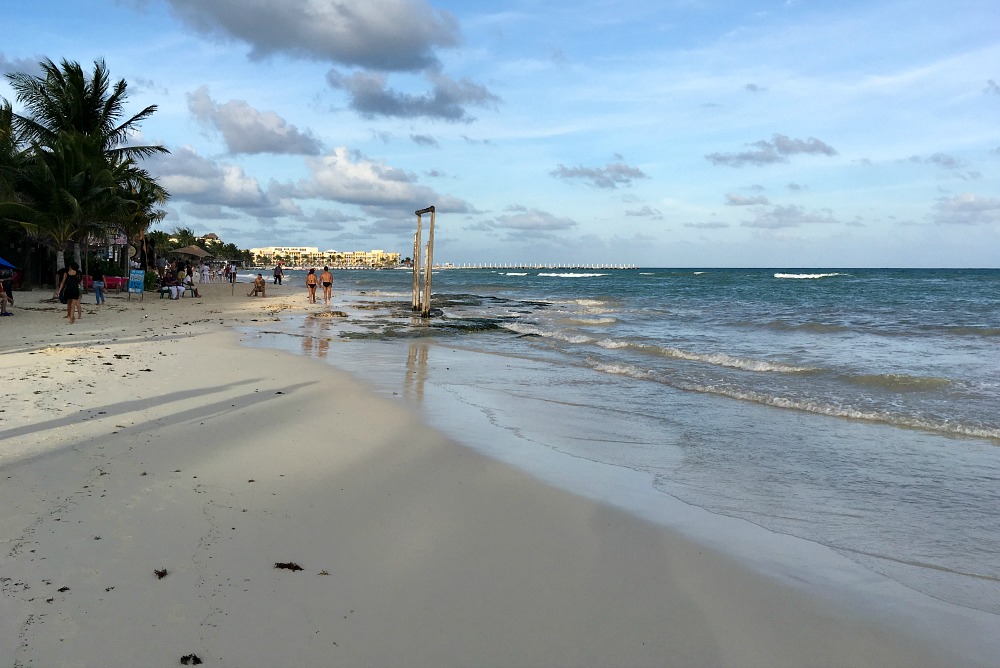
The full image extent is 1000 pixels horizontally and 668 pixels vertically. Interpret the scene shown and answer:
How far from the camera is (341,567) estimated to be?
3.53 m

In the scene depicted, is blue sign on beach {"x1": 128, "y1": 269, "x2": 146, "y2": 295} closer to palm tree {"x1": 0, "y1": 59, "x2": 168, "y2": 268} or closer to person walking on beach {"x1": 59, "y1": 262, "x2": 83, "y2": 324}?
palm tree {"x1": 0, "y1": 59, "x2": 168, "y2": 268}

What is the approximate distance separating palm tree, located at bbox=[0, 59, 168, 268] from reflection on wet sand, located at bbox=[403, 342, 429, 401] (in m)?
13.8

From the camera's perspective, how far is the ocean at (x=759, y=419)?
4621 mm

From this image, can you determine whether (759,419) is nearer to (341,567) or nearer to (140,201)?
(341,567)

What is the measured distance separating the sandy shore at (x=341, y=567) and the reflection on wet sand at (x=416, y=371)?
2.71 m

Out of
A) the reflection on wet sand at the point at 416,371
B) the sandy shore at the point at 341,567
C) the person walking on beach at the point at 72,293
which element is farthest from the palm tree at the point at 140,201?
the sandy shore at the point at 341,567

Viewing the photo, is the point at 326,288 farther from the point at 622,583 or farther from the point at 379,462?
the point at 622,583

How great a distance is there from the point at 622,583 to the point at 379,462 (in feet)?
8.63

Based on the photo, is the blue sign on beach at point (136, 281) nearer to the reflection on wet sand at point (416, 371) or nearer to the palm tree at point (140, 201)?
the palm tree at point (140, 201)

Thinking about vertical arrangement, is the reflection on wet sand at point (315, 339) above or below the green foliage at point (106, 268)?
below

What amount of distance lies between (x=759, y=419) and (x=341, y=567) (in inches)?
235

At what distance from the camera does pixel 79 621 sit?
9.39 ft

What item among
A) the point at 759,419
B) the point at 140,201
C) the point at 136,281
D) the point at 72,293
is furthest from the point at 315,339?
the point at 140,201

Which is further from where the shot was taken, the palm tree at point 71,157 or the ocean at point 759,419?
the palm tree at point 71,157
